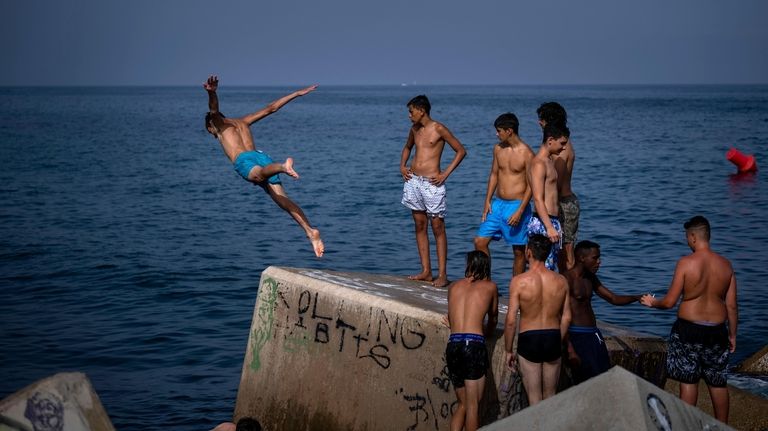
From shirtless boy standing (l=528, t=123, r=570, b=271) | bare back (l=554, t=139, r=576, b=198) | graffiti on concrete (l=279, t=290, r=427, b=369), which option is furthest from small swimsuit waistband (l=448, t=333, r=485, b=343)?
bare back (l=554, t=139, r=576, b=198)

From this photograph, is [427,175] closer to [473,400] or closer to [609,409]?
[473,400]

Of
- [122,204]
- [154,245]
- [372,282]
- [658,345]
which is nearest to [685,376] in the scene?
[658,345]

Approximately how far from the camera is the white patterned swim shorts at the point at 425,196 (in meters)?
10.9

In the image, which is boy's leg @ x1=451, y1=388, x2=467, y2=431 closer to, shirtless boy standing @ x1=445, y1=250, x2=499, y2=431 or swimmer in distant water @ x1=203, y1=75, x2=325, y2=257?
shirtless boy standing @ x1=445, y1=250, x2=499, y2=431

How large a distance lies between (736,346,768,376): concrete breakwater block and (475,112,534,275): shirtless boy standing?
11.4 feet

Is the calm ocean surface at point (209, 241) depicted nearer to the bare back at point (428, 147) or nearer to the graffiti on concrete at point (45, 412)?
the bare back at point (428, 147)

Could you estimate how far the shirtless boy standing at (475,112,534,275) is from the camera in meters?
9.75

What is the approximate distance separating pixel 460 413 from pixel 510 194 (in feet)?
8.65

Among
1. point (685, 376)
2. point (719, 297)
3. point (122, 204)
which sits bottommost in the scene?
point (122, 204)

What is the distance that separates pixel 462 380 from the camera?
8047 mm

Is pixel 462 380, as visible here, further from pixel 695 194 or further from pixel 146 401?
pixel 695 194

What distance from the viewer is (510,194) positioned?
9906mm

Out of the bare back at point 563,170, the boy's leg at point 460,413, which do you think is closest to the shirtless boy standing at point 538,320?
the boy's leg at point 460,413

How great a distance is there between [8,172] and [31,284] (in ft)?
76.8
